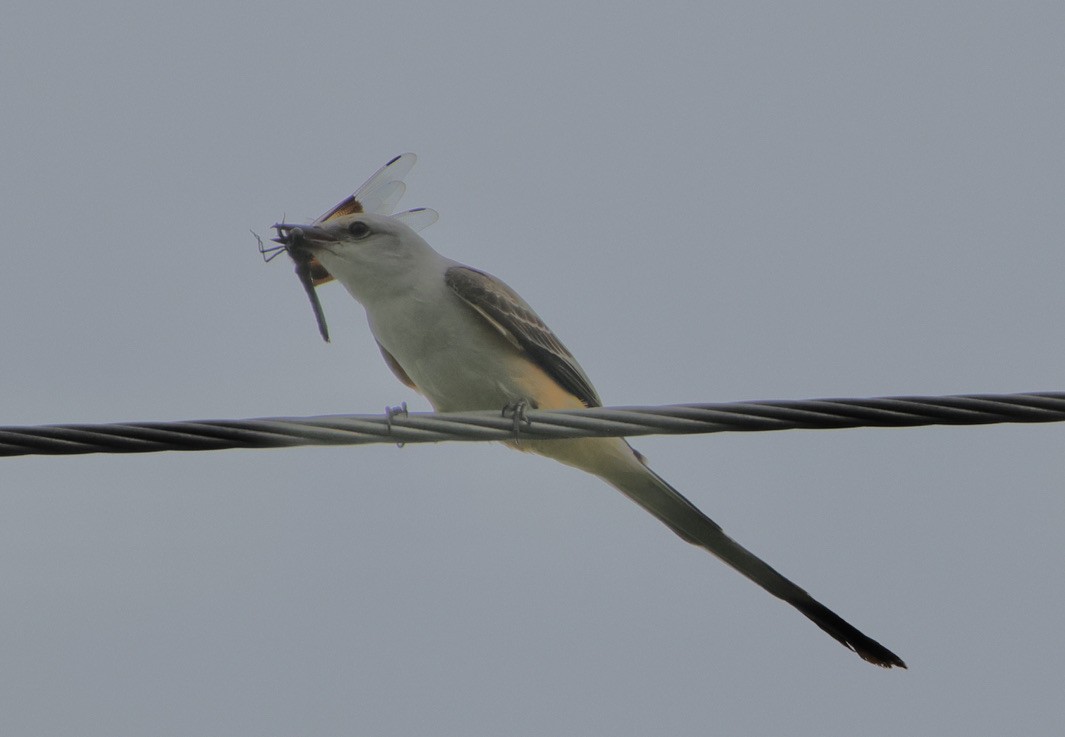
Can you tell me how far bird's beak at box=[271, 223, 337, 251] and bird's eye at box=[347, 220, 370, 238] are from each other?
0.34ft

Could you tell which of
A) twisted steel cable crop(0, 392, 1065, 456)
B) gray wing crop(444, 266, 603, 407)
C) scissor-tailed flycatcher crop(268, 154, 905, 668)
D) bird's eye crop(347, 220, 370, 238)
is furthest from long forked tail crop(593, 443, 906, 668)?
twisted steel cable crop(0, 392, 1065, 456)

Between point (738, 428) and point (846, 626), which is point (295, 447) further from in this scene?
point (846, 626)

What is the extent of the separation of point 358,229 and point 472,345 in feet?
2.96

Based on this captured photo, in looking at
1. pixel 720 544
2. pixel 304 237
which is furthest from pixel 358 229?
pixel 720 544

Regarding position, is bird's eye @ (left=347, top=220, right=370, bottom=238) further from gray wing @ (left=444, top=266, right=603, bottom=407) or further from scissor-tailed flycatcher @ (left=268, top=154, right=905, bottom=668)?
gray wing @ (left=444, top=266, right=603, bottom=407)

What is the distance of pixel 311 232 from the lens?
6492mm

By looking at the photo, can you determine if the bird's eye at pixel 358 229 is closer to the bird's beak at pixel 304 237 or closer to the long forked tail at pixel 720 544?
the bird's beak at pixel 304 237

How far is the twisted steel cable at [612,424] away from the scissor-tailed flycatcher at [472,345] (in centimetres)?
193

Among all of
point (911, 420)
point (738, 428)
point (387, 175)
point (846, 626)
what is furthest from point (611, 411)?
point (387, 175)

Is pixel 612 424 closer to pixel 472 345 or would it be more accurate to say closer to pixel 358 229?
pixel 472 345

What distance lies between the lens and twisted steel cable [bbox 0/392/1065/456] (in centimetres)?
379

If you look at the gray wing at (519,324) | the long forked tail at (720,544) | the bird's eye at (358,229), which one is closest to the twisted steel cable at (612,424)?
the long forked tail at (720,544)

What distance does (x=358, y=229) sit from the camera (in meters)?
6.61

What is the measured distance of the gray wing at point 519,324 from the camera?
6.31 metres
